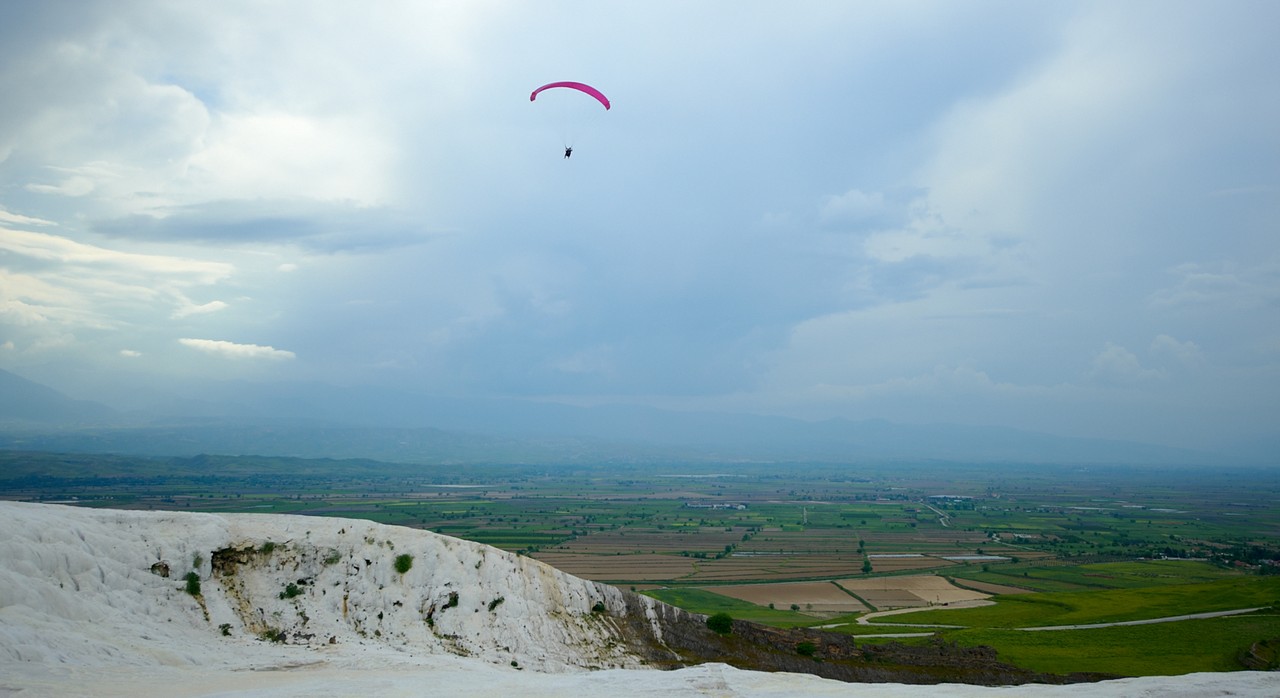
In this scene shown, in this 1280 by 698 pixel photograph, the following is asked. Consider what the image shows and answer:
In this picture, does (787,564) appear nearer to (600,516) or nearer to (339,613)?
(600,516)

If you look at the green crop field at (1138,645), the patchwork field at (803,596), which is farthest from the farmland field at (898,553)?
the patchwork field at (803,596)

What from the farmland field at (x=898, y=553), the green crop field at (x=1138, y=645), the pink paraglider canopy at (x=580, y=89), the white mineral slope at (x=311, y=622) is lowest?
the farmland field at (x=898, y=553)

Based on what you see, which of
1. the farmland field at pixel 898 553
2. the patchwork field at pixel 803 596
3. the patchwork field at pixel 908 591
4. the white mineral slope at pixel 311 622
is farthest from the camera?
the patchwork field at pixel 908 591

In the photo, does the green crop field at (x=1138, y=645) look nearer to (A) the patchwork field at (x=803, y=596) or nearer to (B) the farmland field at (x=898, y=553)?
(B) the farmland field at (x=898, y=553)

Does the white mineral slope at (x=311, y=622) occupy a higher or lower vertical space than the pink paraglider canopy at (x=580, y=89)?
lower

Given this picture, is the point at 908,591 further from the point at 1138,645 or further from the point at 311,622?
the point at 311,622

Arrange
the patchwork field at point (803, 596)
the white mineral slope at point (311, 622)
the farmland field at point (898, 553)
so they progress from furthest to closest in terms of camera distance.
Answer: the patchwork field at point (803, 596) → the farmland field at point (898, 553) → the white mineral slope at point (311, 622)

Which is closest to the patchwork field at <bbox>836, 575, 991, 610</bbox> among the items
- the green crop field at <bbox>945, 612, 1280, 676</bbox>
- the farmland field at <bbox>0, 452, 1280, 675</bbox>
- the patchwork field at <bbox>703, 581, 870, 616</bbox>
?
the farmland field at <bbox>0, 452, 1280, 675</bbox>

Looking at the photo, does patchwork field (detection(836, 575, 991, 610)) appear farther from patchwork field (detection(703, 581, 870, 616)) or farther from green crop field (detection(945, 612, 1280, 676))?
green crop field (detection(945, 612, 1280, 676))

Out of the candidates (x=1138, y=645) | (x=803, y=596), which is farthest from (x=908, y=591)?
Answer: (x=1138, y=645)
